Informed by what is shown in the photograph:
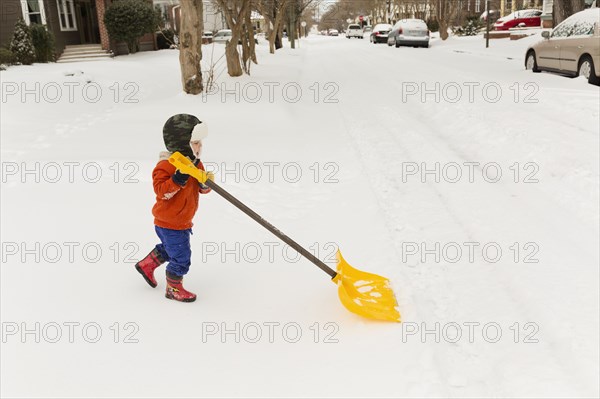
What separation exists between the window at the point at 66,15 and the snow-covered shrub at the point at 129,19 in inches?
90.6

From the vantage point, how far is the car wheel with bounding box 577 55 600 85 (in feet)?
37.3

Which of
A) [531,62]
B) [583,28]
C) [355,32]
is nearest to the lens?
[583,28]

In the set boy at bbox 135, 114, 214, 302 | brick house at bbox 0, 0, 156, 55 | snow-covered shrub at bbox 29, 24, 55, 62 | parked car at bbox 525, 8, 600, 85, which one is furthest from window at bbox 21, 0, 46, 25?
boy at bbox 135, 114, 214, 302

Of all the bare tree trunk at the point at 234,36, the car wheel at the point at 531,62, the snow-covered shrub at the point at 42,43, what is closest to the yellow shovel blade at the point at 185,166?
the bare tree trunk at the point at 234,36

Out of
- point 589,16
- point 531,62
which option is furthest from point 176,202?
point 531,62

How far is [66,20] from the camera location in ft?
81.1

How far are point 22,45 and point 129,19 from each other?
6641mm

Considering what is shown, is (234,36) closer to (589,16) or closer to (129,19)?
(589,16)

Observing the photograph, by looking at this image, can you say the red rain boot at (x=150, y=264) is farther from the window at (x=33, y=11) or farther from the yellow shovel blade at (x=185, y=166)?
the window at (x=33, y=11)

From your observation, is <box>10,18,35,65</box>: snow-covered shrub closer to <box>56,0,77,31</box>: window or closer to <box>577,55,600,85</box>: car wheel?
<box>56,0,77,31</box>: window

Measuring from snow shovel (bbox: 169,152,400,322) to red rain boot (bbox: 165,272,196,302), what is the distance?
71 centimetres

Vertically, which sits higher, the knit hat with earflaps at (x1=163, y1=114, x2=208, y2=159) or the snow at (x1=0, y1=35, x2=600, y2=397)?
the knit hat with earflaps at (x1=163, y1=114, x2=208, y2=159)

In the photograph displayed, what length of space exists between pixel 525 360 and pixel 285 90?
36.9 feet

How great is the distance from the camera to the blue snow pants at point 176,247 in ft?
10.8
